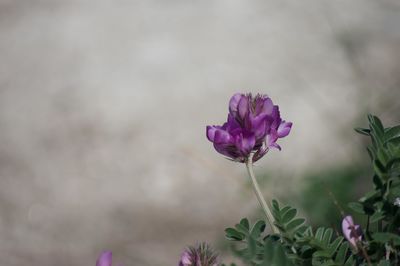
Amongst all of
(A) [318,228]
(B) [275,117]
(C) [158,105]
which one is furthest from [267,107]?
(C) [158,105]

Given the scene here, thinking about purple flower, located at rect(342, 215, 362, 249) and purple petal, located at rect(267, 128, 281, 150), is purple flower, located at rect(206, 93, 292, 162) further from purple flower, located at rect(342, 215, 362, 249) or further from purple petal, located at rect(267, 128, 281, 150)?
purple flower, located at rect(342, 215, 362, 249)

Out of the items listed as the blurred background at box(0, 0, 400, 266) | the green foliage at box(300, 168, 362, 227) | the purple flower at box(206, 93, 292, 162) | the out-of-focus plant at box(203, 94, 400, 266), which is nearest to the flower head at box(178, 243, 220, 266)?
the out-of-focus plant at box(203, 94, 400, 266)

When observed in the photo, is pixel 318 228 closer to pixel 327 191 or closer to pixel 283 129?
pixel 283 129

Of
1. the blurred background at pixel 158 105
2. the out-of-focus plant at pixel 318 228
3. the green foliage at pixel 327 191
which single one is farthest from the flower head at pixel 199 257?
the blurred background at pixel 158 105

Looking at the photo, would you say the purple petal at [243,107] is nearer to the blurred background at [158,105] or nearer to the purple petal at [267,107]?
the purple petal at [267,107]

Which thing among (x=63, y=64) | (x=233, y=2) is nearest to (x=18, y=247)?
(x=63, y=64)
